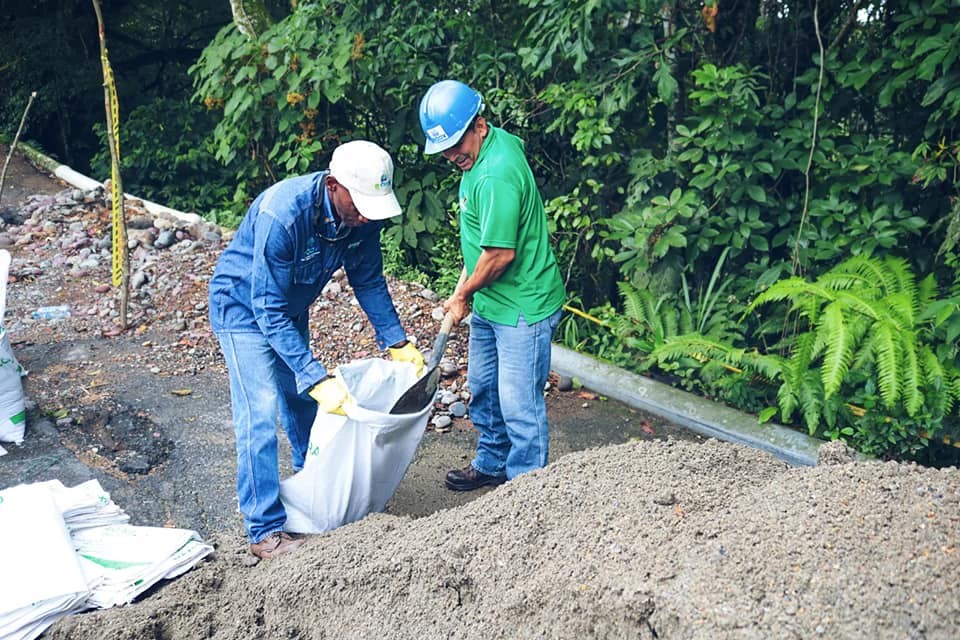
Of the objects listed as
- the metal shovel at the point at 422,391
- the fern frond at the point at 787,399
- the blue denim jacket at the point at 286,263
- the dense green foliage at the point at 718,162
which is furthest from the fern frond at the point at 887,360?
the blue denim jacket at the point at 286,263

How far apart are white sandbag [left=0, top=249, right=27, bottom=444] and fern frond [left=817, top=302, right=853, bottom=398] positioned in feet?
13.5

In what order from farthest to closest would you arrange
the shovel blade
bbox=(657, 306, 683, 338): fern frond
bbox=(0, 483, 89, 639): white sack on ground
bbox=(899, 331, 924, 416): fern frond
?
bbox=(657, 306, 683, 338): fern frond < bbox=(899, 331, 924, 416): fern frond < the shovel blade < bbox=(0, 483, 89, 639): white sack on ground

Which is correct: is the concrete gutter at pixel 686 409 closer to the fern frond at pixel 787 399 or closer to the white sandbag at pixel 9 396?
the fern frond at pixel 787 399

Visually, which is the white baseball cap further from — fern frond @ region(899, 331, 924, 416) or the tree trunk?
the tree trunk

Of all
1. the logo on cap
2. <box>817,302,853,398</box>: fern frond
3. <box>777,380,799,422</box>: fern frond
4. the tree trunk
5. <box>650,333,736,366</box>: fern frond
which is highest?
the tree trunk

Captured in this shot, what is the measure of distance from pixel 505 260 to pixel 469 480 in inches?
Answer: 48.4

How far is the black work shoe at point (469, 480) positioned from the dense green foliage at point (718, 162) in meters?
1.50

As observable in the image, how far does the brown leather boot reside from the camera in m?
3.20

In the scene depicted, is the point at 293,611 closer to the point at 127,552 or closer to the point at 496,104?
the point at 127,552

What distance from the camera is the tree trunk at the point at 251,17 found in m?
7.34

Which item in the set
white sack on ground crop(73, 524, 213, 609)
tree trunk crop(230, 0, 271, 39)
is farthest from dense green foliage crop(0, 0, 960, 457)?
white sack on ground crop(73, 524, 213, 609)

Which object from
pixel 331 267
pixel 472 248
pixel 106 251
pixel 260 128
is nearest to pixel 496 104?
pixel 260 128

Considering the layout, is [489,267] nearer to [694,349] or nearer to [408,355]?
[408,355]

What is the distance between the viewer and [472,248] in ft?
12.4
